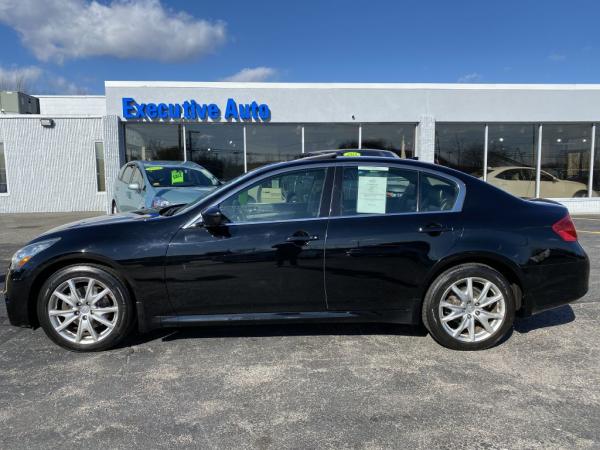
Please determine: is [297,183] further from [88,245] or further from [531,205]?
[531,205]

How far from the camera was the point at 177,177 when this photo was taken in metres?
8.23

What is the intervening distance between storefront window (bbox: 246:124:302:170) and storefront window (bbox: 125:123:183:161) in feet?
7.11

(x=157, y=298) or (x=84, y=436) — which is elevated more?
(x=157, y=298)

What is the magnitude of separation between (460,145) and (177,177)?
9768 millimetres

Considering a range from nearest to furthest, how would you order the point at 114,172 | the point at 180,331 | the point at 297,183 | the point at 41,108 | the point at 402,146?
the point at 297,183
the point at 180,331
the point at 114,172
the point at 402,146
the point at 41,108

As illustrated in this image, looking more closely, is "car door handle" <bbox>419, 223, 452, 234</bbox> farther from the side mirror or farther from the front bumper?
the front bumper

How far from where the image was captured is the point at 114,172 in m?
13.5

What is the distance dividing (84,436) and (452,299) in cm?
280

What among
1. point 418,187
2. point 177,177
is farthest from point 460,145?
point 418,187

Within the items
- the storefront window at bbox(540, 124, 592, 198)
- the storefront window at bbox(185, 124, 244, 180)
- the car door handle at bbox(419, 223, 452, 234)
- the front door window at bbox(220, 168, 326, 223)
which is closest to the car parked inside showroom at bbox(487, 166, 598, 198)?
the storefront window at bbox(540, 124, 592, 198)

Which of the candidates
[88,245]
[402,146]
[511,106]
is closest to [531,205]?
[88,245]

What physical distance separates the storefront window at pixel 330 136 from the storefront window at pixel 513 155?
4418 millimetres

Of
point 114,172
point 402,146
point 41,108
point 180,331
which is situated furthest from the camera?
point 41,108

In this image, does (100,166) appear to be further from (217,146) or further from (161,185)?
(161,185)
